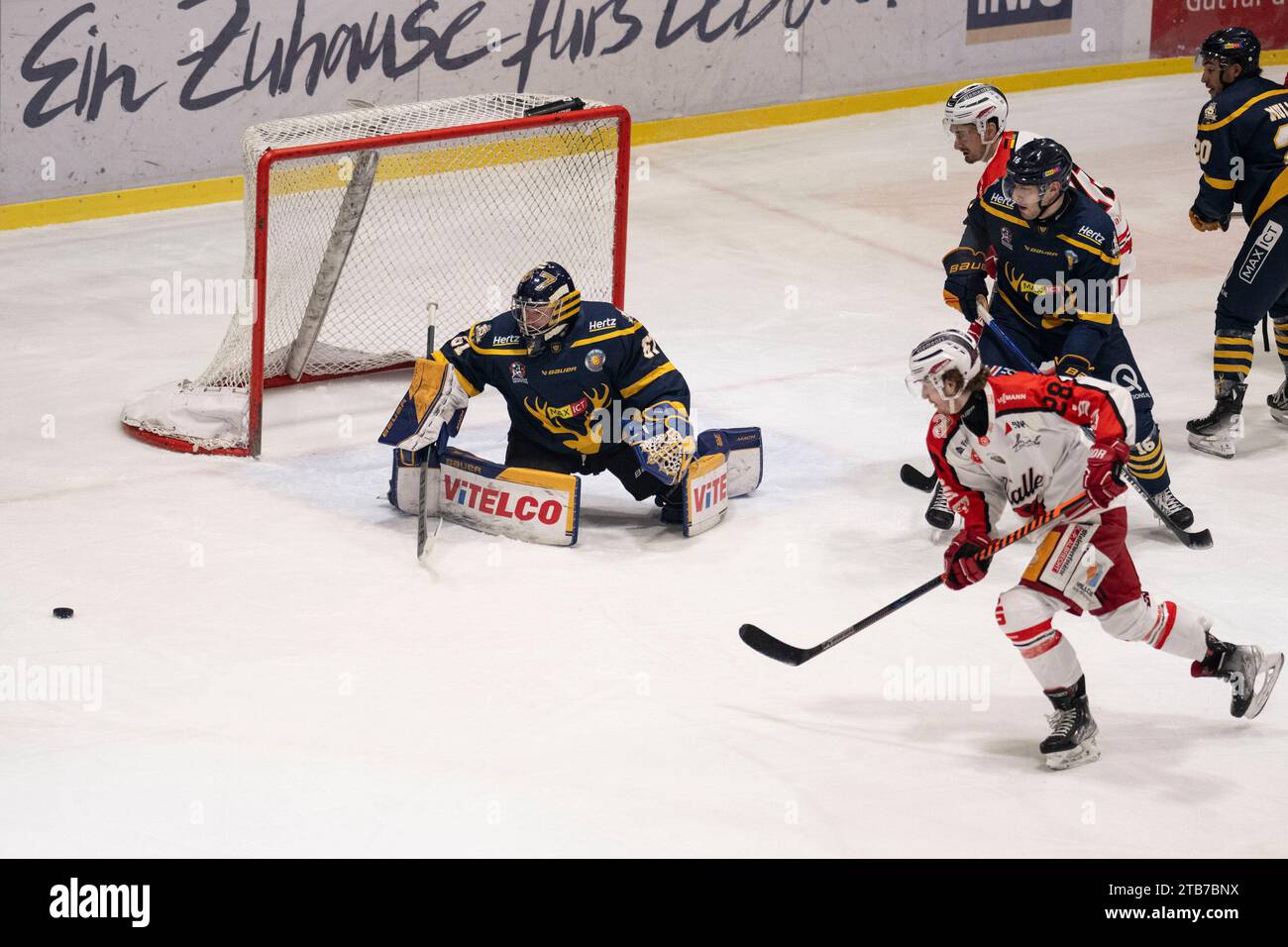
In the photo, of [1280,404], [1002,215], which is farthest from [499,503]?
[1280,404]

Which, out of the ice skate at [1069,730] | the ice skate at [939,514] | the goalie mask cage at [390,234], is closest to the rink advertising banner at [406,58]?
the goalie mask cage at [390,234]

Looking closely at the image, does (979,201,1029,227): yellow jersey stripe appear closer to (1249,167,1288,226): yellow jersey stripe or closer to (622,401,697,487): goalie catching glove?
(622,401,697,487): goalie catching glove

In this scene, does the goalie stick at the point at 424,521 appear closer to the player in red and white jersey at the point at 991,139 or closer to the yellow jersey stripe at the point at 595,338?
the yellow jersey stripe at the point at 595,338

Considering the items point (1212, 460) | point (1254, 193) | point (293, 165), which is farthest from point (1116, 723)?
point (293, 165)

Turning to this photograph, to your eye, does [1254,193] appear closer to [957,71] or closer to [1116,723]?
[1116,723]

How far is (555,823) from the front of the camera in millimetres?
4258

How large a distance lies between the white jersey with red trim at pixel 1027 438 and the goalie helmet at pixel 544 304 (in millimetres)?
1609

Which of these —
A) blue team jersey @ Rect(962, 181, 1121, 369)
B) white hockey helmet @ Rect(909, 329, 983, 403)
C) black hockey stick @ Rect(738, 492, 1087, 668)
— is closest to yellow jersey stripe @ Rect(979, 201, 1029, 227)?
blue team jersey @ Rect(962, 181, 1121, 369)

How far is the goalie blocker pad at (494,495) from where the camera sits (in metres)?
5.87

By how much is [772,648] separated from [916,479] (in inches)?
69.4

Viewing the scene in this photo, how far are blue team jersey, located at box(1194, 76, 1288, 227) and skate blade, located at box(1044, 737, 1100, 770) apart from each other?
10.1ft

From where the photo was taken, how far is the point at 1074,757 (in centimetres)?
451

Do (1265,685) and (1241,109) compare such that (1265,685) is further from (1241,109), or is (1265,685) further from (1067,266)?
(1241,109)

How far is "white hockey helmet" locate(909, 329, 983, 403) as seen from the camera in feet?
14.4
